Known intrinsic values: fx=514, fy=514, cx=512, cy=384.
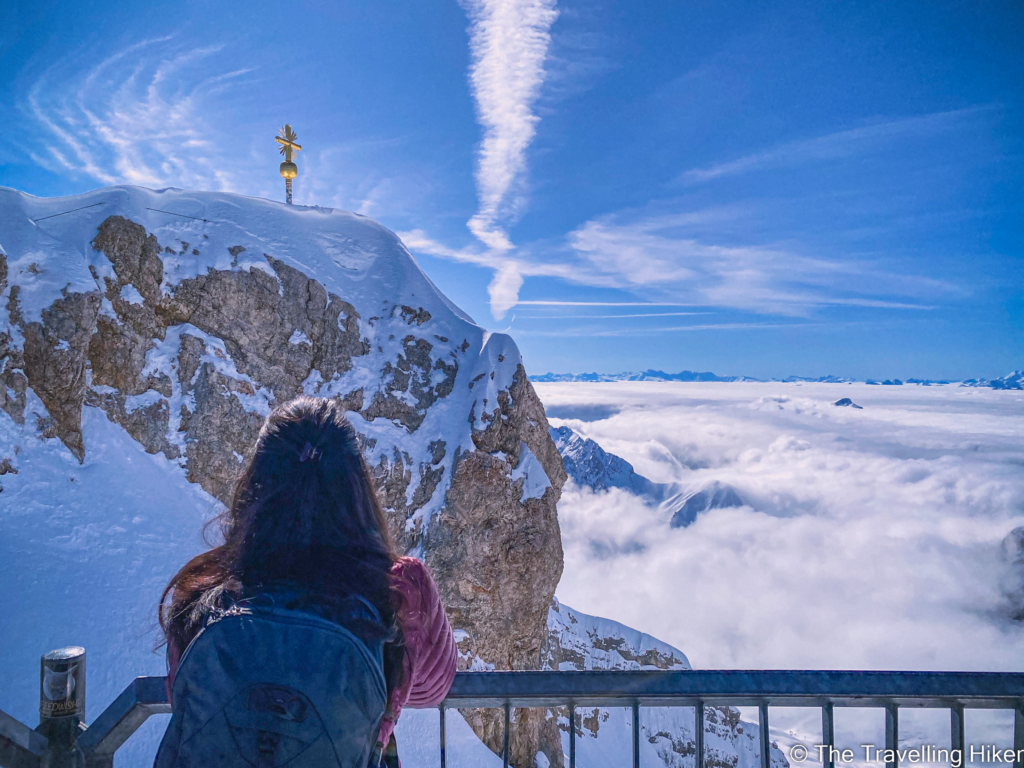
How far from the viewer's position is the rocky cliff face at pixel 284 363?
52.5 ft

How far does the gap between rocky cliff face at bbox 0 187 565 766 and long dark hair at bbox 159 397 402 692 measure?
49.7ft

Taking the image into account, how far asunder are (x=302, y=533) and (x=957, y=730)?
3259 mm

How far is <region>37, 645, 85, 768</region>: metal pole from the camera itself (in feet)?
7.57

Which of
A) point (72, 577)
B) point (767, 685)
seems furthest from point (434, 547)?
point (767, 685)

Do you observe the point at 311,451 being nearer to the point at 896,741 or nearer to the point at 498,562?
the point at 896,741

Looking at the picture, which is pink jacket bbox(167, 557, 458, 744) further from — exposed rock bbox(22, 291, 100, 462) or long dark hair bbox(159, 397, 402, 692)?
exposed rock bbox(22, 291, 100, 462)

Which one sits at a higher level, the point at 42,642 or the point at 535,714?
the point at 42,642

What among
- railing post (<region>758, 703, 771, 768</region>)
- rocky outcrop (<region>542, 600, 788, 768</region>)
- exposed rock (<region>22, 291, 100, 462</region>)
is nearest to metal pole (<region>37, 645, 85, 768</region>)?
railing post (<region>758, 703, 771, 768</region>)

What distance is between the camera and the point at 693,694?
94.3 inches

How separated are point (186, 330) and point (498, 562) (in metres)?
14.5

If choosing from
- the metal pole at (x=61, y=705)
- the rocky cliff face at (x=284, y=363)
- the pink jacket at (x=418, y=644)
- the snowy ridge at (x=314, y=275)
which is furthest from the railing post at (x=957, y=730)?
the snowy ridge at (x=314, y=275)

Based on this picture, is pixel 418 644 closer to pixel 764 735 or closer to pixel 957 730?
pixel 764 735

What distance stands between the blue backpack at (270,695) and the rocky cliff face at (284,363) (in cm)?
1564

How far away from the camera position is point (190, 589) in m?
1.73
